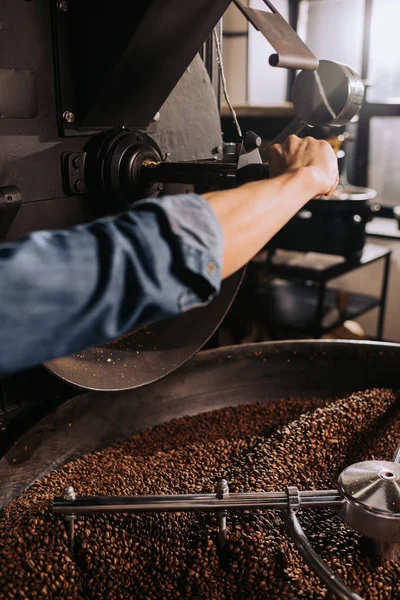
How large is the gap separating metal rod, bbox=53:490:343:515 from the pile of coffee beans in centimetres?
11

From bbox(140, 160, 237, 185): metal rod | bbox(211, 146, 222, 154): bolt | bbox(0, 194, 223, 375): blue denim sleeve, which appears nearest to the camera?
bbox(0, 194, 223, 375): blue denim sleeve

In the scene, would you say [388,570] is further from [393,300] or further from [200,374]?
[393,300]

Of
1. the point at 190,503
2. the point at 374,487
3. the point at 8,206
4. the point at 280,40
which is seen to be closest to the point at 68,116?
the point at 8,206

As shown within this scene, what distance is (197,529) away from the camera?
98cm

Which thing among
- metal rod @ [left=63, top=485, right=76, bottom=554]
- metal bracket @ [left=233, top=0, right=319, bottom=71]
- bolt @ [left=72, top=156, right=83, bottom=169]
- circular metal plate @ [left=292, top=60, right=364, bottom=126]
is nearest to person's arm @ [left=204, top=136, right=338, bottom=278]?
metal bracket @ [left=233, top=0, right=319, bottom=71]

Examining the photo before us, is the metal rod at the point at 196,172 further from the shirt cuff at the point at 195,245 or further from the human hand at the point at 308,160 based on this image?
the shirt cuff at the point at 195,245

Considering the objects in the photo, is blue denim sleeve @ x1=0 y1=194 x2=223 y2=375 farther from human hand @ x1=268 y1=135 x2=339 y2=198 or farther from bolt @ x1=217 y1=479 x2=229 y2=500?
bolt @ x1=217 y1=479 x2=229 y2=500

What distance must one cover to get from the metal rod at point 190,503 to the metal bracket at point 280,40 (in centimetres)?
62

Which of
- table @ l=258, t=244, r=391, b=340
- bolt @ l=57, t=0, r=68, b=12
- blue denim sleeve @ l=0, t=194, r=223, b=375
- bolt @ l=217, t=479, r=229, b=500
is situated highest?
bolt @ l=57, t=0, r=68, b=12

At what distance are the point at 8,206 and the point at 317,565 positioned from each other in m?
0.65

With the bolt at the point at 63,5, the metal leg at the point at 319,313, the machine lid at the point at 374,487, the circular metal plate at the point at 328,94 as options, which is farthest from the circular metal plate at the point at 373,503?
the metal leg at the point at 319,313

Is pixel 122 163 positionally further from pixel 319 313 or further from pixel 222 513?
pixel 319 313

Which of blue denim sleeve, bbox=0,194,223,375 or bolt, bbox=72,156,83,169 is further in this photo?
bolt, bbox=72,156,83,169

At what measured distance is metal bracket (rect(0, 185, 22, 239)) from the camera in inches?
33.2
